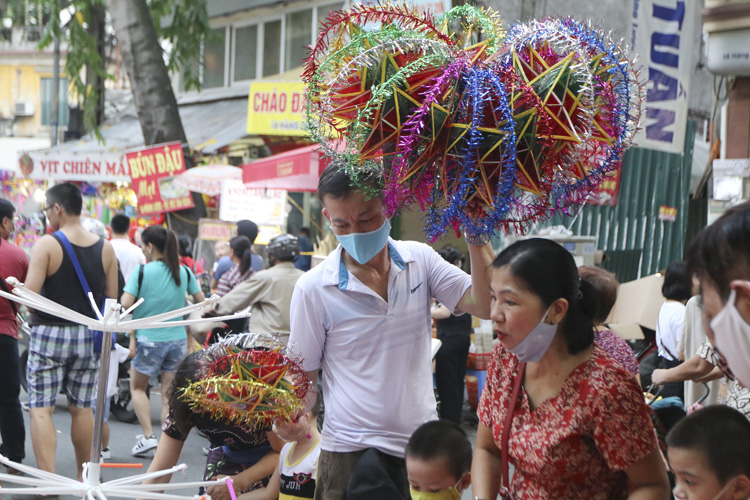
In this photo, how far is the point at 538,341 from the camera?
225 cm

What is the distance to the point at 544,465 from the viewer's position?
221 cm

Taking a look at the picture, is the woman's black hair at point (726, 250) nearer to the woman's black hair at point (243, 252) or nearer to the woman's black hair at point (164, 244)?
the woman's black hair at point (164, 244)

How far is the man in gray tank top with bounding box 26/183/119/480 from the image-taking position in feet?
18.4

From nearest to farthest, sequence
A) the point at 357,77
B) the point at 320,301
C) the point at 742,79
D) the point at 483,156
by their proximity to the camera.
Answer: the point at 483,156 → the point at 357,77 → the point at 320,301 → the point at 742,79

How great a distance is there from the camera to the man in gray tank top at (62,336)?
220 inches

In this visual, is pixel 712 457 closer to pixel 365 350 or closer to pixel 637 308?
pixel 365 350

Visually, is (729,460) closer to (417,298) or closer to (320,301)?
(417,298)

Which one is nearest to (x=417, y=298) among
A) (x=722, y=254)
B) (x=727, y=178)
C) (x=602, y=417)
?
(x=602, y=417)

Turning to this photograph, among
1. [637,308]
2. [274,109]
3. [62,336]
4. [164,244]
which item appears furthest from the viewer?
[274,109]

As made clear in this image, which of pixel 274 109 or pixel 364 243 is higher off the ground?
pixel 274 109

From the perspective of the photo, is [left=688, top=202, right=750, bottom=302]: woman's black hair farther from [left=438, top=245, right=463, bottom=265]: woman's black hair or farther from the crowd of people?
[left=438, top=245, right=463, bottom=265]: woman's black hair

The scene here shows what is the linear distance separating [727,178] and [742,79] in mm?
1113

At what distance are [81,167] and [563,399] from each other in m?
15.7

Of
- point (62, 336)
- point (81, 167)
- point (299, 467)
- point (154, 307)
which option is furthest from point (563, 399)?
point (81, 167)
